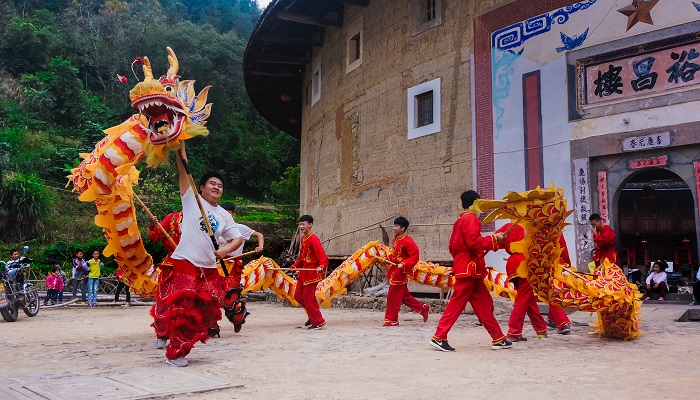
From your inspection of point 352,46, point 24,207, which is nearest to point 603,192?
point 352,46

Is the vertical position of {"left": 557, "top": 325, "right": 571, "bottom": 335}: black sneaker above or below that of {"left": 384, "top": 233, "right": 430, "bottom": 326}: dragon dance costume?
below

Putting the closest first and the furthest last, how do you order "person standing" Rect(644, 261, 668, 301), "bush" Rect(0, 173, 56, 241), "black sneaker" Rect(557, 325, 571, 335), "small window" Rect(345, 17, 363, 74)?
"black sneaker" Rect(557, 325, 571, 335) < "person standing" Rect(644, 261, 668, 301) < "small window" Rect(345, 17, 363, 74) < "bush" Rect(0, 173, 56, 241)

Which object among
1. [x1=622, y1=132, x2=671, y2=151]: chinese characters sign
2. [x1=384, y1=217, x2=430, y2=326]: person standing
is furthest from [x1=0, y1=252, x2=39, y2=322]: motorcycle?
[x1=622, y1=132, x2=671, y2=151]: chinese characters sign

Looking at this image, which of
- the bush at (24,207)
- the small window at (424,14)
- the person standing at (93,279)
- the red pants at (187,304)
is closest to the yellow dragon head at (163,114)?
the red pants at (187,304)

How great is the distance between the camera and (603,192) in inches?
436

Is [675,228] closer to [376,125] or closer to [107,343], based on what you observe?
[376,125]

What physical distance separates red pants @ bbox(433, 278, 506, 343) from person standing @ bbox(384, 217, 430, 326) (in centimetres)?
275

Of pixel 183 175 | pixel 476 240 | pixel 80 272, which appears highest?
pixel 183 175

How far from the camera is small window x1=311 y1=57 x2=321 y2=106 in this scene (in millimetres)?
19375

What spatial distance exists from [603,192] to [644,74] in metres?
2.16

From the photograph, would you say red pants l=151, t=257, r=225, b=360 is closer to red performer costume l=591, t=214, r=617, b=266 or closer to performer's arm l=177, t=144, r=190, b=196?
performer's arm l=177, t=144, r=190, b=196

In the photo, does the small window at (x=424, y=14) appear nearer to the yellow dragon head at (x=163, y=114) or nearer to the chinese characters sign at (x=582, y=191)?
the chinese characters sign at (x=582, y=191)

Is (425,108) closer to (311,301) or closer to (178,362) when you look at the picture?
(311,301)

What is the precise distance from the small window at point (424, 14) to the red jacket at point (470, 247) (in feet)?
28.7
